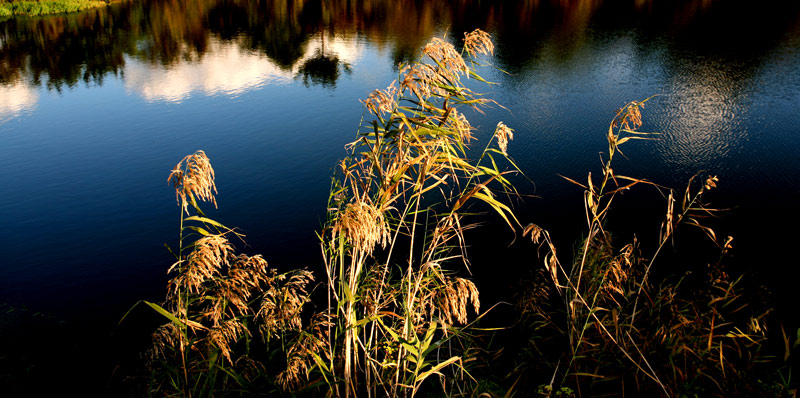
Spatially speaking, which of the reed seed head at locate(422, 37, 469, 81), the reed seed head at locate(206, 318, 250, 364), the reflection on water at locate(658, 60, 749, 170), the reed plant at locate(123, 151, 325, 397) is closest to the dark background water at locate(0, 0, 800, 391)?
the reflection on water at locate(658, 60, 749, 170)

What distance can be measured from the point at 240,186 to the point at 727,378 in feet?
35.2

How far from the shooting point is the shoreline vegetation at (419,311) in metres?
3.16

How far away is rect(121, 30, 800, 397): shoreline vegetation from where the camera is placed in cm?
316

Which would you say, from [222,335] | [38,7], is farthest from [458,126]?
[38,7]

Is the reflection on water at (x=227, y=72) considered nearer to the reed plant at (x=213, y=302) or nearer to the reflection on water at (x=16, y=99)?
the reflection on water at (x=16, y=99)

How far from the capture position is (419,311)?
402cm

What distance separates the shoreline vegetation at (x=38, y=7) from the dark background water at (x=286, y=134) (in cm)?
368

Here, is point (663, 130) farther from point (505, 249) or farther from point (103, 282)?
point (103, 282)

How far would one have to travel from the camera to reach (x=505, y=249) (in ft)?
32.1

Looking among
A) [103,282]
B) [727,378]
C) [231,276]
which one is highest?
[231,276]

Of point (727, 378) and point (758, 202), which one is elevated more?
point (727, 378)

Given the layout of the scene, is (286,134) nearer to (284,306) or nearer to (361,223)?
(284,306)

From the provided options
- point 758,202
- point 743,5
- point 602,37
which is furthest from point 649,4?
point 758,202

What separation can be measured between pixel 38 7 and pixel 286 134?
31.9 metres
